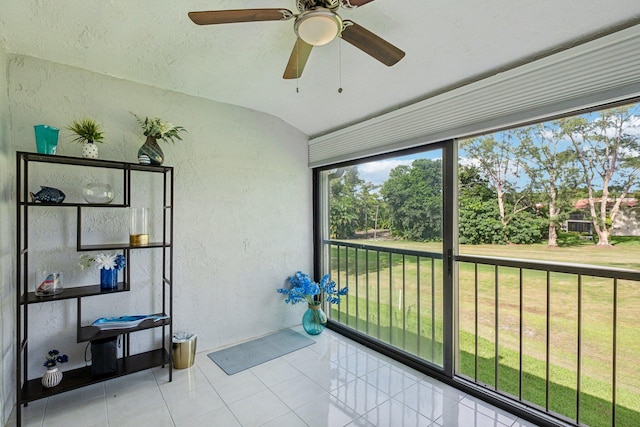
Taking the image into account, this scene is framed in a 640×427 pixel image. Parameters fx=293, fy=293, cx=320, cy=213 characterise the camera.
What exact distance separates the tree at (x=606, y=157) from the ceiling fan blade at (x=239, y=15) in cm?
181

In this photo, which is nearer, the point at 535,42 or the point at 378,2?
the point at 378,2

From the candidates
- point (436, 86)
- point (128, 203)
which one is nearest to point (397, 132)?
point (436, 86)

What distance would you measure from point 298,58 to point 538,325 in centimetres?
235

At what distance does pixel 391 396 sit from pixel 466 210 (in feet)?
4.89

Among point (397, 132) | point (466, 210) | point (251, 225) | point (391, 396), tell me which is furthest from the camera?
point (251, 225)

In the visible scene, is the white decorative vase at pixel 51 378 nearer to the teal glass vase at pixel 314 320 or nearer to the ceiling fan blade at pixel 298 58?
the teal glass vase at pixel 314 320

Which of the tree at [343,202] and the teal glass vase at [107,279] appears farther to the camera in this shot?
the tree at [343,202]

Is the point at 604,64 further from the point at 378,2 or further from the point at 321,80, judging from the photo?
the point at 321,80

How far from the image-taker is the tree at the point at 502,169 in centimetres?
205

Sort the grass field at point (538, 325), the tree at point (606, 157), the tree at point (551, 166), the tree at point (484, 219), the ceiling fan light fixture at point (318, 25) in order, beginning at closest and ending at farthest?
the ceiling fan light fixture at point (318, 25)
the tree at point (606, 157)
the grass field at point (538, 325)
the tree at point (551, 166)
the tree at point (484, 219)

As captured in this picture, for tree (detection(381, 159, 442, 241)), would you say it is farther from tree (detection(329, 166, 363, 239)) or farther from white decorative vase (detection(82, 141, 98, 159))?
white decorative vase (detection(82, 141, 98, 159))

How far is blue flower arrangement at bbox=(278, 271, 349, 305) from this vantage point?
3.09 meters

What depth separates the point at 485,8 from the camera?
Result: 1.55m

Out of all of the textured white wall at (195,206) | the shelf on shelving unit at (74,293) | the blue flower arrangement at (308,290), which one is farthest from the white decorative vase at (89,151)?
the blue flower arrangement at (308,290)
